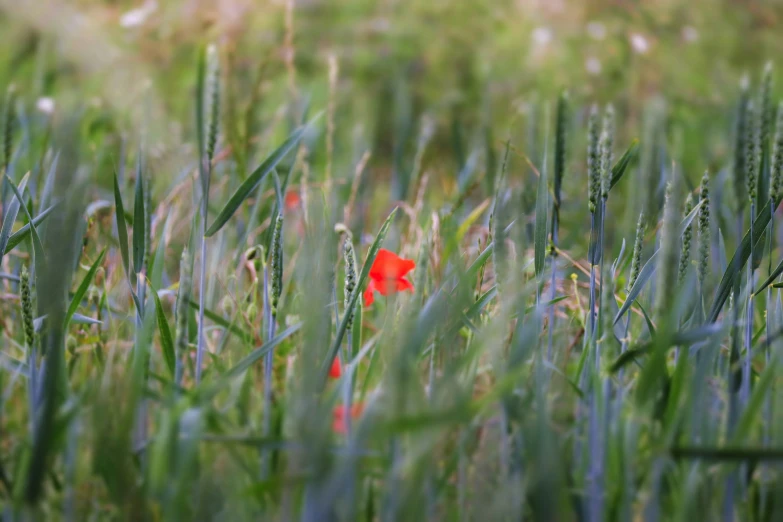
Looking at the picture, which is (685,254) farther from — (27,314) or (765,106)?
(27,314)

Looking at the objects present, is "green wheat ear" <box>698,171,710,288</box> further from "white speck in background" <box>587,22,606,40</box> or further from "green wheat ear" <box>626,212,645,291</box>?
"white speck in background" <box>587,22,606,40</box>

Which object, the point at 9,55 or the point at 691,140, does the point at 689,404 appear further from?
the point at 9,55

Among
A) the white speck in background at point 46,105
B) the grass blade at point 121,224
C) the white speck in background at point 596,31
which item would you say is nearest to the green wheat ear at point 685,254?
the grass blade at point 121,224

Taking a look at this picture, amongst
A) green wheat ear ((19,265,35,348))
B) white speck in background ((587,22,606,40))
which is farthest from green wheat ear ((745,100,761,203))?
white speck in background ((587,22,606,40))

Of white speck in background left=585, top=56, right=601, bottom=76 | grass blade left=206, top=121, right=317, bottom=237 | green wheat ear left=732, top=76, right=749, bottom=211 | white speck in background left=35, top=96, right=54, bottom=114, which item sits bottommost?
grass blade left=206, top=121, right=317, bottom=237

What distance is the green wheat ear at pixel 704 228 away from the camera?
730 mm

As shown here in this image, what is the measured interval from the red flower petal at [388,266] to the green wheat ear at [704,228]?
0.34 m

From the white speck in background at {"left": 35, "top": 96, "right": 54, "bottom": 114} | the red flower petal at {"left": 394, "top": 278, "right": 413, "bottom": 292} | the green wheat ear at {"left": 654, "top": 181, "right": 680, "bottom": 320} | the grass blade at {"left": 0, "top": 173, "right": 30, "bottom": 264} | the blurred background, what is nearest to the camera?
the green wheat ear at {"left": 654, "top": 181, "right": 680, "bottom": 320}

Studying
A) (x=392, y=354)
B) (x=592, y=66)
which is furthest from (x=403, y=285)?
(x=592, y=66)

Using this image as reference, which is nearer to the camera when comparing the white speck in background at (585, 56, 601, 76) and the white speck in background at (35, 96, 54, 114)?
the white speck in background at (35, 96, 54, 114)

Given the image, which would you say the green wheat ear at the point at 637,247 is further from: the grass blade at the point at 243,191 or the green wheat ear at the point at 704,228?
the grass blade at the point at 243,191

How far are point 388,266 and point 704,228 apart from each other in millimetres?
366

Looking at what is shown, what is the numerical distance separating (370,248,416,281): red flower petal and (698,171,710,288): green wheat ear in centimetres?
34

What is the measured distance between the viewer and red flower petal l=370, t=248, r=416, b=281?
0.95 m
